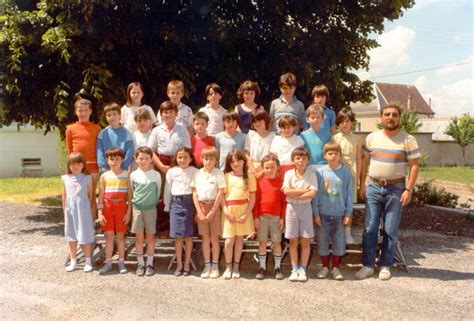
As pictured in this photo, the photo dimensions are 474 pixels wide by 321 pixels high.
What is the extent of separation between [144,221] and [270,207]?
4.86 ft

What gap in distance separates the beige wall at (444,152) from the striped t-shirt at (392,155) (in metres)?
26.4

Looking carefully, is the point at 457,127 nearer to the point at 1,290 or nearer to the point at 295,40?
the point at 295,40

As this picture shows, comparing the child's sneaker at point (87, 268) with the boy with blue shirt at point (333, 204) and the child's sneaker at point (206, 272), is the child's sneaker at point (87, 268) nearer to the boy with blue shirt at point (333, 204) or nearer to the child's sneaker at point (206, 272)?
the child's sneaker at point (206, 272)

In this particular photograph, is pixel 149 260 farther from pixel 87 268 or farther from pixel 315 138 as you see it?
pixel 315 138

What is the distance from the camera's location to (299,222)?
16.9 ft

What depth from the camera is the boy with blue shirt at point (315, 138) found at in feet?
17.7

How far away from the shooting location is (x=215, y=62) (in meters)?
8.02

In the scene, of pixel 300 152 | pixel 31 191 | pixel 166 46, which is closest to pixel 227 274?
pixel 300 152

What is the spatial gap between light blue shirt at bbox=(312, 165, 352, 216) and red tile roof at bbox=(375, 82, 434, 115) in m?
44.6

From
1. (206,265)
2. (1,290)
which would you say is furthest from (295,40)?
(1,290)

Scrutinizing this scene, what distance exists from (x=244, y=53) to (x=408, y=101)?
47887 mm

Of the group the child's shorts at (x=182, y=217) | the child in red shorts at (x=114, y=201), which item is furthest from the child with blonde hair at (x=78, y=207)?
the child's shorts at (x=182, y=217)

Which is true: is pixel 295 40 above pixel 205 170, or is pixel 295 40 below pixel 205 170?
above

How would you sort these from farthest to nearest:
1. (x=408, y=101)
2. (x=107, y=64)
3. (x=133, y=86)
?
(x=408, y=101)
(x=107, y=64)
(x=133, y=86)
